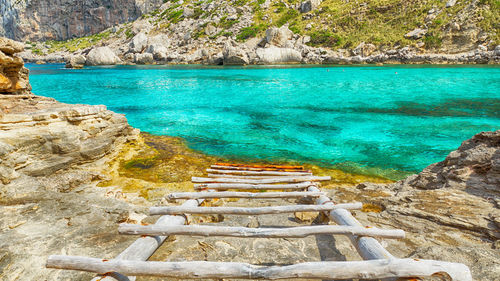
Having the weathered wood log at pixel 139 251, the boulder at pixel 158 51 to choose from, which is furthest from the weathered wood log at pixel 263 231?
the boulder at pixel 158 51

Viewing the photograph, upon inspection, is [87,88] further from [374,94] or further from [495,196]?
[495,196]

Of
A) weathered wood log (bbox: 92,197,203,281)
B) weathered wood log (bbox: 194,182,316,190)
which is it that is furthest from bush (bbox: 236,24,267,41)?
weathered wood log (bbox: 92,197,203,281)

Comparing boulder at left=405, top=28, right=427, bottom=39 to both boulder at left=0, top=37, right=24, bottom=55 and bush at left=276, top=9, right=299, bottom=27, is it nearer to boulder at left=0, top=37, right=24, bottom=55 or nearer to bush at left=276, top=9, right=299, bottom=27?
bush at left=276, top=9, right=299, bottom=27

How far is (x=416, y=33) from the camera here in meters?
52.7

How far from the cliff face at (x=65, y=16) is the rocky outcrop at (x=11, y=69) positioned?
123678 mm

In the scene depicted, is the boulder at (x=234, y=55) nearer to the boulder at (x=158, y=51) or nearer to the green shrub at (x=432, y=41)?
the boulder at (x=158, y=51)

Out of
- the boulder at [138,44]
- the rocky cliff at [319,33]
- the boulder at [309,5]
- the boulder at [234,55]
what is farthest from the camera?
the boulder at [309,5]

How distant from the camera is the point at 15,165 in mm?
6371

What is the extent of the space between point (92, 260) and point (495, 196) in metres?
6.59

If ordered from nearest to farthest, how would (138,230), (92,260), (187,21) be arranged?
(92,260) → (138,230) → (187,21)

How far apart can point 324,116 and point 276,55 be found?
44869 mm

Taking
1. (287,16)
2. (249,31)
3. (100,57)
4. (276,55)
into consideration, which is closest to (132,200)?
(276,55)

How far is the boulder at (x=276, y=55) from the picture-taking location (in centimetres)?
5841

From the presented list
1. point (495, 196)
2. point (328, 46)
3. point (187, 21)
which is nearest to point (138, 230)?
point (495, 196)
